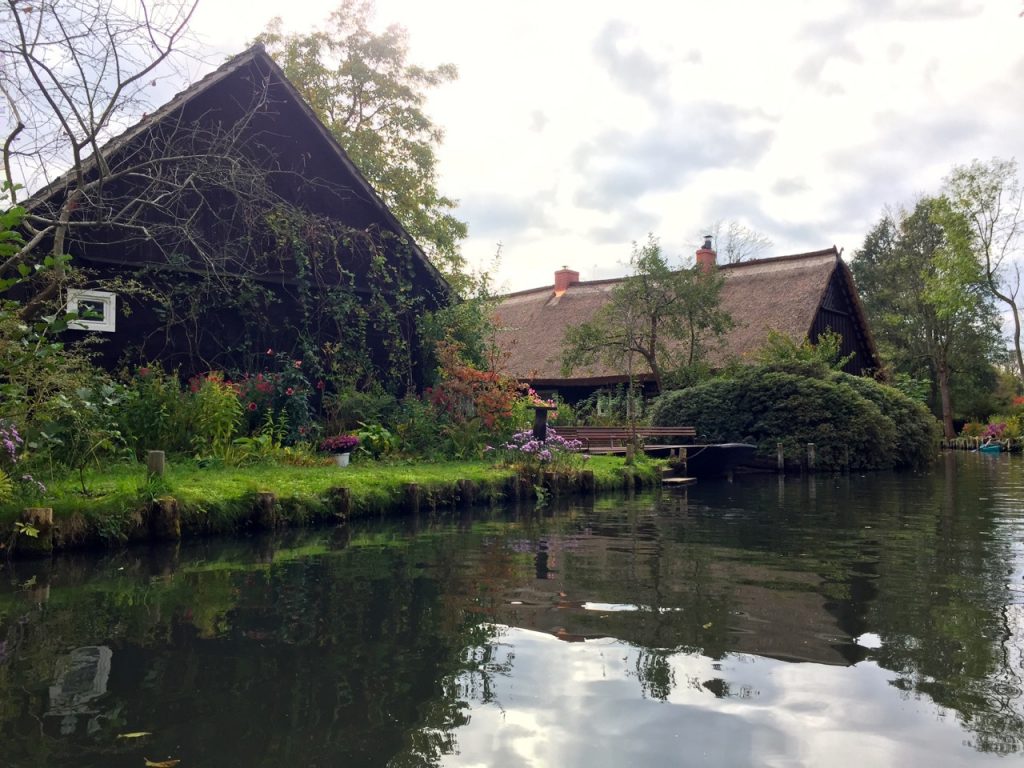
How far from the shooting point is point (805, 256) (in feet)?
104

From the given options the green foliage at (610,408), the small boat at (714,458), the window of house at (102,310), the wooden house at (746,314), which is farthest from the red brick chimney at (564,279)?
the window of house at (102,310)

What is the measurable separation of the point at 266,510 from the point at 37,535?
96.8 inches

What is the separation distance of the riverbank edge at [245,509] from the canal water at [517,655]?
0.35 meters

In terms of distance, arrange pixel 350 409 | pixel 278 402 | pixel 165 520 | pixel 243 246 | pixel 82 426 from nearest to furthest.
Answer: pixel 165 520
pixel 82 426
pixel 278 402
pixel 243 246
pixel 350 409

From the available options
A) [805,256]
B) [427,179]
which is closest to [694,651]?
[427,179]

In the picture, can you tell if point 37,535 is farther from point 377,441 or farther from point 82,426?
point 377,441

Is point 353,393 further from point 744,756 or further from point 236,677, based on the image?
point 744,756

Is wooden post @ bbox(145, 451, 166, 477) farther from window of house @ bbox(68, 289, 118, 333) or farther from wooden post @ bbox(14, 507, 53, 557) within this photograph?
window of house @ bbox(68, 289, 118, 333)

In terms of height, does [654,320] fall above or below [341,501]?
above

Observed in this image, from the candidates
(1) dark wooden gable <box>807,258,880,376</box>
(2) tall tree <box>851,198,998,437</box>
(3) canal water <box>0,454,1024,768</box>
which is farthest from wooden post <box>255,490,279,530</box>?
(2) tall tree <box>851,198,998,437</box>

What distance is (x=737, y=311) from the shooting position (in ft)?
98.3

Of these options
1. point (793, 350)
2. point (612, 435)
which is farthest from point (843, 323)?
point (612, 435)

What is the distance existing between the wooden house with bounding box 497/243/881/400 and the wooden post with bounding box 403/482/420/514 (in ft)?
48.9

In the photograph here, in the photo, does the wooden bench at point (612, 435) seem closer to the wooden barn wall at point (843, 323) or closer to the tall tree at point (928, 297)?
the wooden barn wall at point (843, 323)
